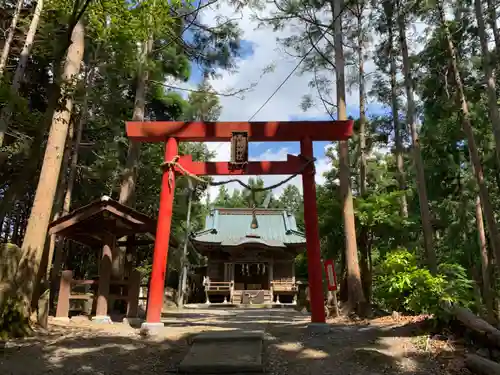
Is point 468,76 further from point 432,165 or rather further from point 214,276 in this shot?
point 214,276

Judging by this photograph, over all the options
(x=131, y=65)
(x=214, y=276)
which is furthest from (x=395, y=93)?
(x=214, y=276)

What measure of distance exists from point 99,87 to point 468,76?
13.7m

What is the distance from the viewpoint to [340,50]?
10414 mm

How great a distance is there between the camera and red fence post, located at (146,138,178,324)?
20.7 ft

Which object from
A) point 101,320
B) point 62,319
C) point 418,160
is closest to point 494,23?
point 418,160

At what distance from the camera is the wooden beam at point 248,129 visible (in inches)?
279

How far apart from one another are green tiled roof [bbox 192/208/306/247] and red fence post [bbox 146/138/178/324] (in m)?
13.7

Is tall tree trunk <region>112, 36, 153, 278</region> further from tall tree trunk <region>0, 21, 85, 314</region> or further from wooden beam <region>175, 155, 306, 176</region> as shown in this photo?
wooden beam <region>175, 155, 306, 176</region>

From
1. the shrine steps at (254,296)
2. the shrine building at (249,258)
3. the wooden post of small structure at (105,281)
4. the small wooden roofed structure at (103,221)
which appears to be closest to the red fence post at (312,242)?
the small wooden roofed structure at (103,221)

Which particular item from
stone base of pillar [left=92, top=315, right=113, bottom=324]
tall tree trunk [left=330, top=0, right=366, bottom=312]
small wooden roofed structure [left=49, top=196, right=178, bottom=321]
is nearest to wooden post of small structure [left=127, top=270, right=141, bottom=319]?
small wooden roofed structure [left=49, top=196, right=178, bottom=321]

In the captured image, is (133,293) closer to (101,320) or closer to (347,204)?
(101,320)

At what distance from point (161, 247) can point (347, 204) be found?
4.99 meters

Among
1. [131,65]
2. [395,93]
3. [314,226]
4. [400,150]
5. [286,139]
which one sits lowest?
[314,226]

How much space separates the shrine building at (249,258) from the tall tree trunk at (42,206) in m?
14.1
